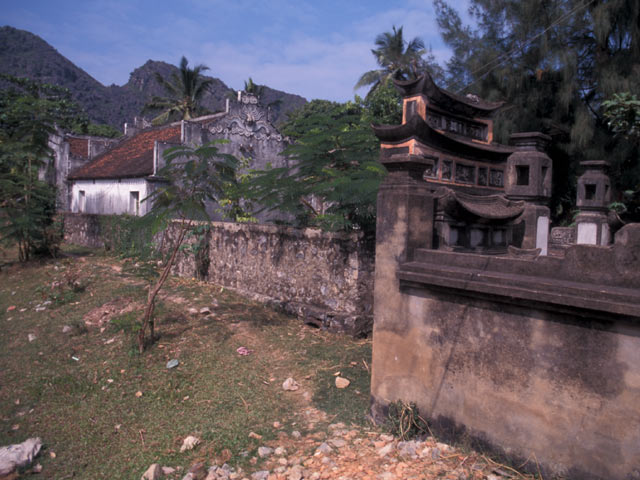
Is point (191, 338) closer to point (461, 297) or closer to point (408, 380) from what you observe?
point (408, 380)

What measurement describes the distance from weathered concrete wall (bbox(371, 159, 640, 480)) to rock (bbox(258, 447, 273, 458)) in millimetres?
1288

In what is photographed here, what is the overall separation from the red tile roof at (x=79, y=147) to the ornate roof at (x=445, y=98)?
24.8 metres

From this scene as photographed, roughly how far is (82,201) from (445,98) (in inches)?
887

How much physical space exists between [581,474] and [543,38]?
59.7 ft

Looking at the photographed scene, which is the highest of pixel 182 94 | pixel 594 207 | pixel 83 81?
pixel 83 81

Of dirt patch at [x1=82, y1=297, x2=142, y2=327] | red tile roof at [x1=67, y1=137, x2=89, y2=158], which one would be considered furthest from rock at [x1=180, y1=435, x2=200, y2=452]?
red tile roof at [x1=67, y1=137, x2=89, y2=158]

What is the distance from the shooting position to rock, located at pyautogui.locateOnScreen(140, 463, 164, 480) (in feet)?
14.5

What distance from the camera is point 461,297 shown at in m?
4.36

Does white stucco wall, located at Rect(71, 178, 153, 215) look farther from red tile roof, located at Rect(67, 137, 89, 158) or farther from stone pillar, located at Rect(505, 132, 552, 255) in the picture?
stone pillar, located at Rect(505, 132, 552, 255)

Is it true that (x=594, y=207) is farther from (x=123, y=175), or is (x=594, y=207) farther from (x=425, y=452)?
(x=123, y=175)

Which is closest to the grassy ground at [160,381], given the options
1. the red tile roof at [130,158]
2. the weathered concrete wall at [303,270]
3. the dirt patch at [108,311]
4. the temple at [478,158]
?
the dirt patch at [108,311]

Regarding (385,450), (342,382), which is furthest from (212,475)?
(342,382)

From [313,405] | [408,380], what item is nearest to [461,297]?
[408,380]

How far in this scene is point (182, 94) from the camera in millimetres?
37656
